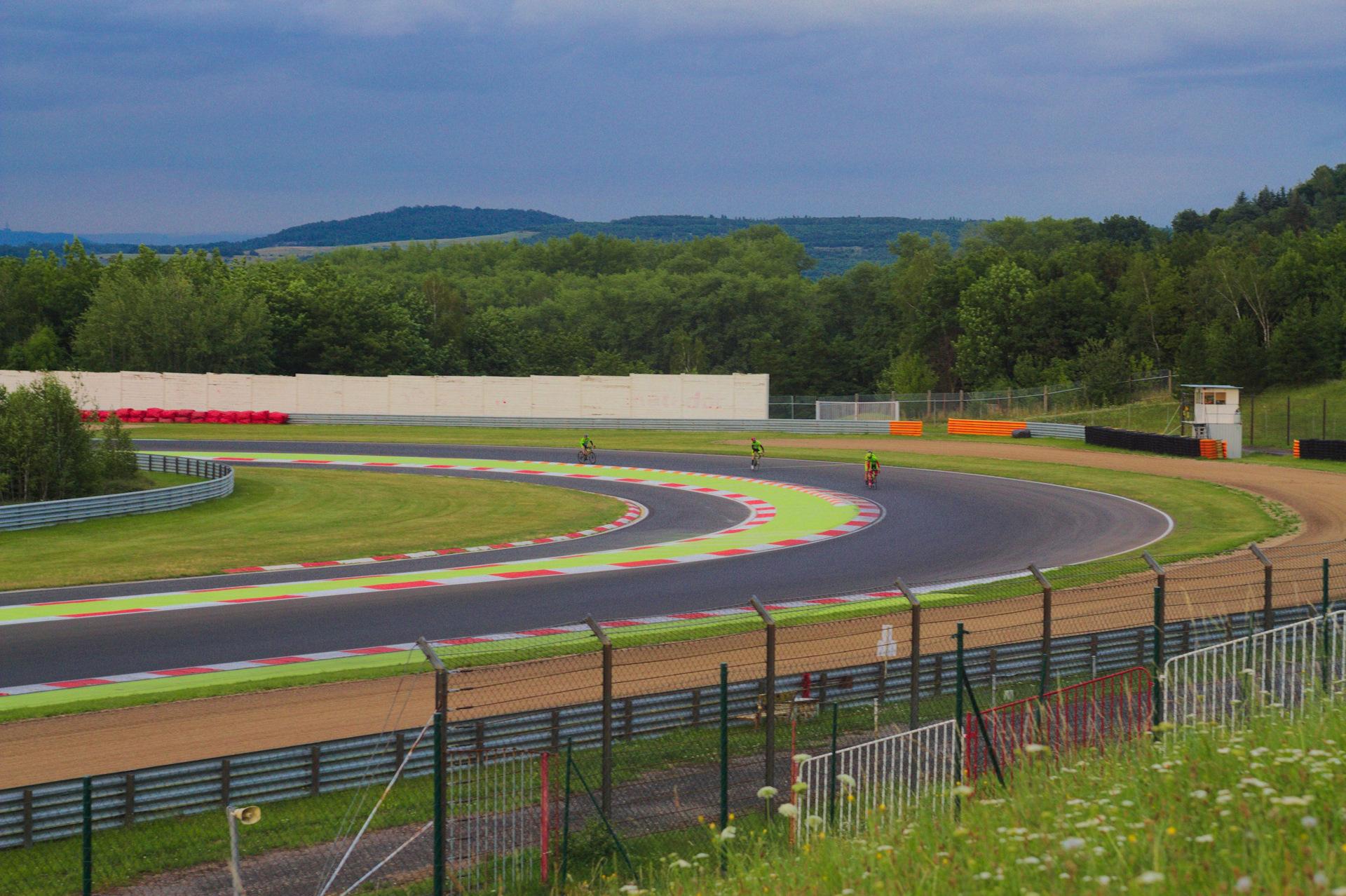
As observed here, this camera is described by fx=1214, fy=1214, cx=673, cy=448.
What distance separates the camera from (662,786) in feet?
37.6

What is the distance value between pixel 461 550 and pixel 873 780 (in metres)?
19.2

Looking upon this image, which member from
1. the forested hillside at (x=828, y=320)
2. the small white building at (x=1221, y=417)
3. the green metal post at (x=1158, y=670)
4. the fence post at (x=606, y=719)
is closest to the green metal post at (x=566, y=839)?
the fence post at (x=606, y=719)

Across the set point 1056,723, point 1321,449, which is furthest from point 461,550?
point 1321,449

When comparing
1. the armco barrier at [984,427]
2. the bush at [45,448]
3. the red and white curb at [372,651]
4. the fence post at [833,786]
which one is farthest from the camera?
the armco barrier at [984,427]

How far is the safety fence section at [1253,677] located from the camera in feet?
29.6

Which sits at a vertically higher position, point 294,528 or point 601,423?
point 601,423

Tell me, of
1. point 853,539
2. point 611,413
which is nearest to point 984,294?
point 611,413

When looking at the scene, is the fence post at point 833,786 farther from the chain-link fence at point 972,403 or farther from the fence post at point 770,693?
the chain-link fence at point 972,403

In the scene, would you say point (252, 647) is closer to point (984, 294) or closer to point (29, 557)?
point (29, 557)

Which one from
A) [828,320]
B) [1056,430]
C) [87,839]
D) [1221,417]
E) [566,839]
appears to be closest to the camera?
[87,839]

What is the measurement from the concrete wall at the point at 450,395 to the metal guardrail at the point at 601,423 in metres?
0.71

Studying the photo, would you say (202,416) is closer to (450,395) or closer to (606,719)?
(450,395)

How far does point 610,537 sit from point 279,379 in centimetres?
4972

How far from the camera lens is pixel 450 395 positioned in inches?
2876
